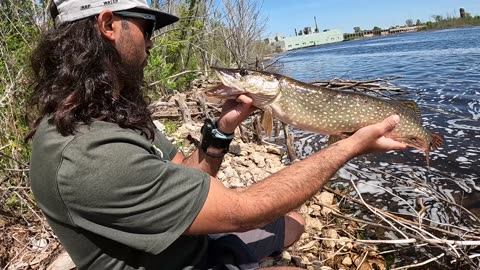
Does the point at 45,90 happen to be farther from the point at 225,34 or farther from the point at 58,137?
the point at 225,34

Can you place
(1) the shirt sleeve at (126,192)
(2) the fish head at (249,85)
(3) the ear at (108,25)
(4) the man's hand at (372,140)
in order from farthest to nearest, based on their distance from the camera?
1. (2) the fish head at (249,85)
2. (4) the man's hand at (372,140)
3. (3) the ear at (108,25)
4. (1) the shirt sleeve at (126,192)

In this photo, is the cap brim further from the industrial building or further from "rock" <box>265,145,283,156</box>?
the industrial building

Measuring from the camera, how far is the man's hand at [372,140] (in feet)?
7.65

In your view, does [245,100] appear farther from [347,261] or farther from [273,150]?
[273,150]

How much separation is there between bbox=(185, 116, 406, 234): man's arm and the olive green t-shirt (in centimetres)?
7

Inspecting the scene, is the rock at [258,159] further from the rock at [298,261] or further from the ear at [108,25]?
the ear at [108,25]

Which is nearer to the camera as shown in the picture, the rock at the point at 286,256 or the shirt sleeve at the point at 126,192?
the shirt sleeve at the point at 126,192

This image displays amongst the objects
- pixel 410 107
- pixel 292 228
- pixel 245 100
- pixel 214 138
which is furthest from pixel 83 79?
pixel 410 107

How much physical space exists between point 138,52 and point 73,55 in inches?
12.7

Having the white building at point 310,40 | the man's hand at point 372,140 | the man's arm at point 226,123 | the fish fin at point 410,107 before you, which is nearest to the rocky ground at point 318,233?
the man's hand at point 372,140

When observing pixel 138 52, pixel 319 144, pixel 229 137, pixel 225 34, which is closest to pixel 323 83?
pixel 319 144

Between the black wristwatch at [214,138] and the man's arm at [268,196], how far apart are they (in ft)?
2.11

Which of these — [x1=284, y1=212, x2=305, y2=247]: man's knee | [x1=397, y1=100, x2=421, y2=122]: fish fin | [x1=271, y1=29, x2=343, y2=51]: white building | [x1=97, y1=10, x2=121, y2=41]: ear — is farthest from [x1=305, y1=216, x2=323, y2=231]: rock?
[x1=271, y1=29, x2=343, y2=51]: white building

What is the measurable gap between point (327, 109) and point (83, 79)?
1.95 metres
